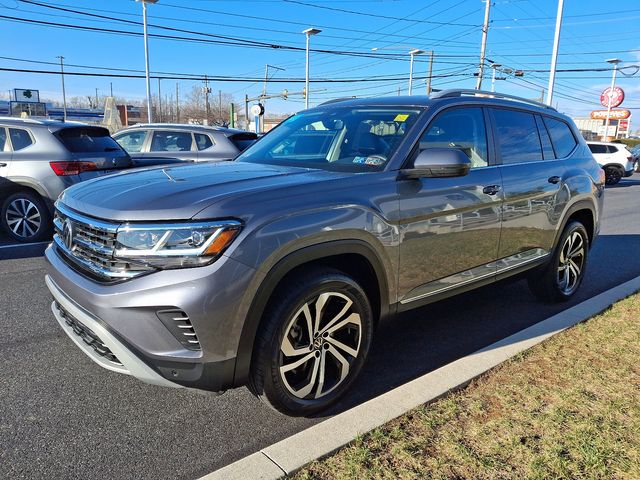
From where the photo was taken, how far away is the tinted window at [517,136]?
4.15 metres

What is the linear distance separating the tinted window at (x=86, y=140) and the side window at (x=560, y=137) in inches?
241

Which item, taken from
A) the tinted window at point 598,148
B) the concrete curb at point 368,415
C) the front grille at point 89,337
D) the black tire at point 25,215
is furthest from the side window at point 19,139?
the tinted window at point 598,148

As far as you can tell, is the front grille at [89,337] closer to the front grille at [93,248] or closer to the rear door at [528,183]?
the front grille at [93,248]

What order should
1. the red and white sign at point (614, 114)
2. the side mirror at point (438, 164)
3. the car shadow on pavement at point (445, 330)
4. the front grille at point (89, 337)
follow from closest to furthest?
the front grille at point (89, 337) < the side mirror at point (438, 164) < the car shadow on pavement at point (445, 330) < the red and white sign at point (614, 114)

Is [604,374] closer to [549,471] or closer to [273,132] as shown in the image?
[549,471]

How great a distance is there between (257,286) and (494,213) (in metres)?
2.17

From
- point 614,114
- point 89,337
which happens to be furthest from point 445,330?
point 614,114

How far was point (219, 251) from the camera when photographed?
2.38 m

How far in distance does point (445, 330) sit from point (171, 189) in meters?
2.74

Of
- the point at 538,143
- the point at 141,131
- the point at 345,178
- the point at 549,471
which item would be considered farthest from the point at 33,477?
the point at 141,131

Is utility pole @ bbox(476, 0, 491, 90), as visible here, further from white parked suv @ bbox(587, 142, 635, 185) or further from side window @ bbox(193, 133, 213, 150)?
side window @ bbox(193, 133, 213, 150)

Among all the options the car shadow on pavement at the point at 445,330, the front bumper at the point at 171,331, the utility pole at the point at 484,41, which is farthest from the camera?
the utility pole at the point at 484,41

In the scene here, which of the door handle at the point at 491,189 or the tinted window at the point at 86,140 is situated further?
the tinted window at the point at 86,140

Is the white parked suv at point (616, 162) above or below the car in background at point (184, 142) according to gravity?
below
